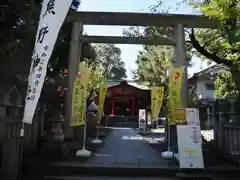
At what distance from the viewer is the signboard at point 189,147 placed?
6.13 metres

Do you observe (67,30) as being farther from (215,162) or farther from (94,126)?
(94,126)

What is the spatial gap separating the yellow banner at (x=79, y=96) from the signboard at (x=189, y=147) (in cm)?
304

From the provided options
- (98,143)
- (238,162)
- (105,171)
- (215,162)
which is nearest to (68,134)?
(98,143)

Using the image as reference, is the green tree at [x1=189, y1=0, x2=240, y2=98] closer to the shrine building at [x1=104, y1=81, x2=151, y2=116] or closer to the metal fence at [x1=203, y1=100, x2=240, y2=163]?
the metal fence at [x1=203, y1=100, x2=240, y2=163]

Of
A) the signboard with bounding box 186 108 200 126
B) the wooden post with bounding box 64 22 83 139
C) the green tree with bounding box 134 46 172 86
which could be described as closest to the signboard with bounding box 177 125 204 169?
the signboard with bounding box 186 108 200 126

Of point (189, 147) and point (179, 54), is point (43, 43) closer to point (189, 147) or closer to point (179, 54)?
point (189, 147)

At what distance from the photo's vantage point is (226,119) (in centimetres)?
842

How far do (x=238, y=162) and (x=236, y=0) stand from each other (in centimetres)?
441

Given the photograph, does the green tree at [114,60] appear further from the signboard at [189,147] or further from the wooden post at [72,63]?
the signboard at [189,147]

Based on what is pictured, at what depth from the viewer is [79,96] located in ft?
26.0

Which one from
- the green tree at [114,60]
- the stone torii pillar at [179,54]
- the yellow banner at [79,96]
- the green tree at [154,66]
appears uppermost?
the green tree at [114,60]

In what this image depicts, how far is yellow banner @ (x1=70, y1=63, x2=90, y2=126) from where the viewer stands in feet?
25.3

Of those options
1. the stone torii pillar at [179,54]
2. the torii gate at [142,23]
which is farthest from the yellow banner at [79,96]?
the stone torii pillar at [179,54]

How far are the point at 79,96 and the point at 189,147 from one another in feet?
11.5
